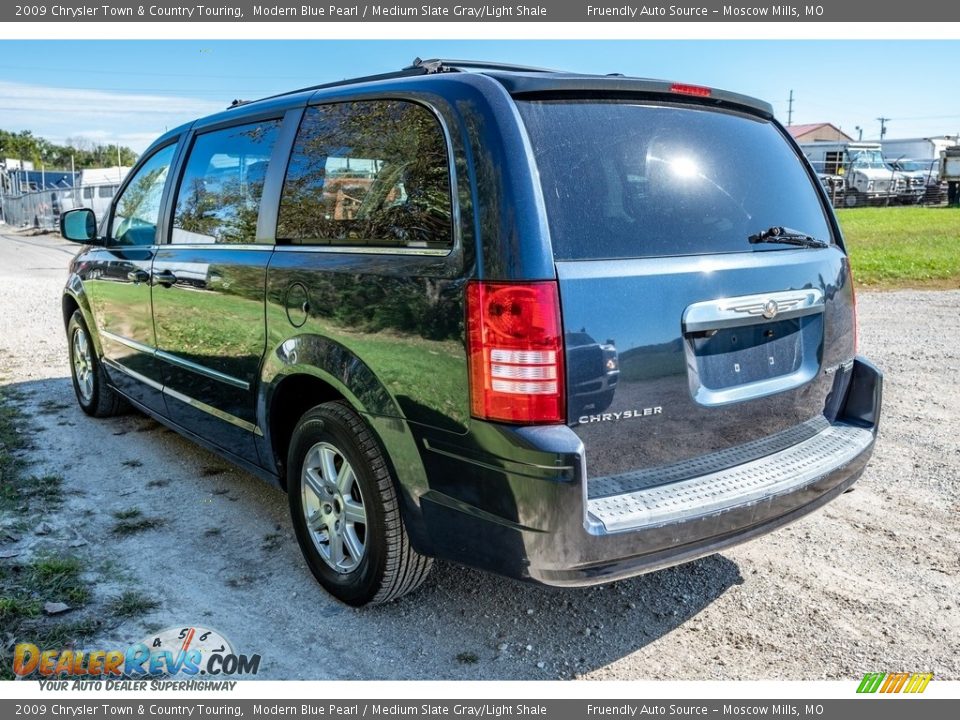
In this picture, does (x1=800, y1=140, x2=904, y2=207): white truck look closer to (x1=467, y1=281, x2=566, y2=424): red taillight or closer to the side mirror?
the side mirror

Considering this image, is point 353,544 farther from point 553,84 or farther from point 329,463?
point 553,84

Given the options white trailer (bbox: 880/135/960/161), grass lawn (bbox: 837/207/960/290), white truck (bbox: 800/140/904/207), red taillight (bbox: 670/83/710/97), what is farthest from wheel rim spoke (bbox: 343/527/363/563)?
white trailer (bbox: 880/135/960/161)

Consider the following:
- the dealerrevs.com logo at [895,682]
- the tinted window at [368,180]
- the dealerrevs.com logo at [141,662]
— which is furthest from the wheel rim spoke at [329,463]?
the dealerrevs.com logo at [895,682]

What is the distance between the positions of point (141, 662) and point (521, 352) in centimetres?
176

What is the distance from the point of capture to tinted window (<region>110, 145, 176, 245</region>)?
191 inches

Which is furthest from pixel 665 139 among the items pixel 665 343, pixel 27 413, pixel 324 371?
pixel 27 413

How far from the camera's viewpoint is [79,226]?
18.4ft

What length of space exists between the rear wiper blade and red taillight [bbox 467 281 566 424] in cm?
104

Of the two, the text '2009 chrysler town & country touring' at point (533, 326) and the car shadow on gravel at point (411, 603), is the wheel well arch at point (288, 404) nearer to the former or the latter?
the text '2009 chrysler town & country touring' at point (533, 326)

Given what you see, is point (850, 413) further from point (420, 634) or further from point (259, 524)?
point (259, 524)

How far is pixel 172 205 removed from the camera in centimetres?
459

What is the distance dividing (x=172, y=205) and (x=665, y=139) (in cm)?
286

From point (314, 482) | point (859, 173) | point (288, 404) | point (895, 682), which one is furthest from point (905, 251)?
point (859, 173)

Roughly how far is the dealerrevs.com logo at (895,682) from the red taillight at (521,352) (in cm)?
143
